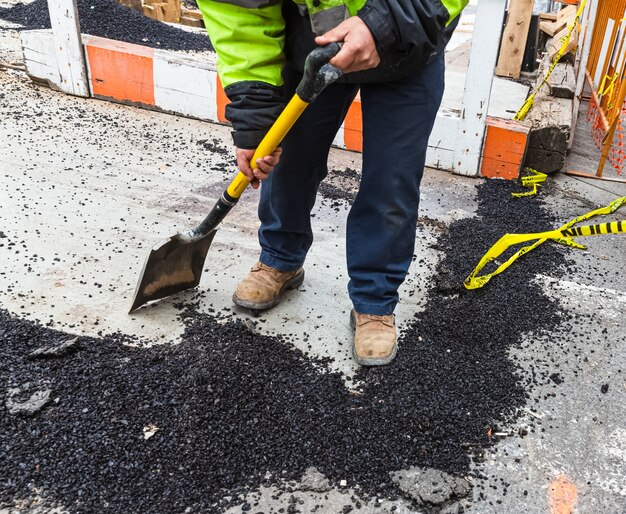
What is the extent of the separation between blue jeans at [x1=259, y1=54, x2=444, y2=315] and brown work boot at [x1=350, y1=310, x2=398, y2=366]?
0.14 feet

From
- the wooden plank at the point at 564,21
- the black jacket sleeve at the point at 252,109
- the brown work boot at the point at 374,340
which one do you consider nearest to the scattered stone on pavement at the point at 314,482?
the brown work boot at the point at 374,340

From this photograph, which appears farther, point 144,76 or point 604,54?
point 604,54

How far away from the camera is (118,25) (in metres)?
7.27

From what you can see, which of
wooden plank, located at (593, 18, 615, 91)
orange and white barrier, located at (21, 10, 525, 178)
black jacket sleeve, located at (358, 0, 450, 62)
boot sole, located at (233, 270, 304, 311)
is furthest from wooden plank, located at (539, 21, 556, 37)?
black jacket sleeve, located at (358, 0, 450, 62)

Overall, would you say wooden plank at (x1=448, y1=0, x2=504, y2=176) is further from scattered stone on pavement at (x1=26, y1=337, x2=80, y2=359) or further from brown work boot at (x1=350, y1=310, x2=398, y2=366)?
scattered stone on pavement at (x1=26, y1=337, x2=80, y2=359)

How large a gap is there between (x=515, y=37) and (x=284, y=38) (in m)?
5.99

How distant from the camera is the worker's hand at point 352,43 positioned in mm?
1937

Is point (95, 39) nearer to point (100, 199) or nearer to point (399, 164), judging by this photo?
point (100, 199)

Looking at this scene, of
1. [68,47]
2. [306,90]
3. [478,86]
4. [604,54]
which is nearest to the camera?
[306,90]

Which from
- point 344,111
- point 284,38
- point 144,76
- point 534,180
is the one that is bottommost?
point 534,180

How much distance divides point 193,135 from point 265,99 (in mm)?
2726

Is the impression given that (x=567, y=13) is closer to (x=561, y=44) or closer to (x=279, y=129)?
(x=561, y=44)

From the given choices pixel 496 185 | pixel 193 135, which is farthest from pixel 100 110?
pixel 496 185

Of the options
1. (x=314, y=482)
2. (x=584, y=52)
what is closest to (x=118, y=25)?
(x=584, y=52)
